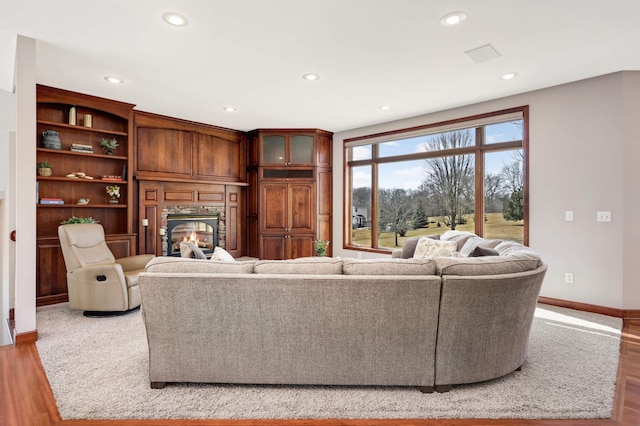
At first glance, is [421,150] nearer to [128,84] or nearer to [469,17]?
[469,17]

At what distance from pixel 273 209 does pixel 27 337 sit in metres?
3.82

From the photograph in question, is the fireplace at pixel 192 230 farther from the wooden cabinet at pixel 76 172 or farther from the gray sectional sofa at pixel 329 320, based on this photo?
the gray sectional sofa at pixel 329 320

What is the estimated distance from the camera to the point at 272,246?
244 inches

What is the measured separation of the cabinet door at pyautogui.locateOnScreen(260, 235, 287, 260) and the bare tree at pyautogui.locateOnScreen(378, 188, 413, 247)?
1.78 m

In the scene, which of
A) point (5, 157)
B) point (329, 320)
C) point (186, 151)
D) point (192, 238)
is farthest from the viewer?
point (192, 238)

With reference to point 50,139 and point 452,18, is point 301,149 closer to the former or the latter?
point 50,139

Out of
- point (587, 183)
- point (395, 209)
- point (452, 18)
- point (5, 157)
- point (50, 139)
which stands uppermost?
point (452, 18)

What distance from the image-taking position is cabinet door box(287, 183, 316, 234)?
6.21 m

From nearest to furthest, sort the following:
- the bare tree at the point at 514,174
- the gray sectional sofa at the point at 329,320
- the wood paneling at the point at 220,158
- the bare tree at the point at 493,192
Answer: the gray sectional sofa at the point at 329,320 → the bare tree at the point at 514,174 → the bare tree at the point at 493,192 → the wood paneling at the point at 220,158

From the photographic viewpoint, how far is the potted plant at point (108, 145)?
189 inches

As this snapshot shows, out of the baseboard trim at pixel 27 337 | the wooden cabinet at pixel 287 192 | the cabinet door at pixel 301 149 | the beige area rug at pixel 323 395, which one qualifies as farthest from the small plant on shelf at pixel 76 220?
the cabinet door at pixel 301 149

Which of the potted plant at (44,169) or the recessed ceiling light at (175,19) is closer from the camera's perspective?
the recessed ceiling light at (175,19)

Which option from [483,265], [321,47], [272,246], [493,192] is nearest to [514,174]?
[493,192]

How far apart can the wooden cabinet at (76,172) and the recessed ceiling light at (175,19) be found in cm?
257
